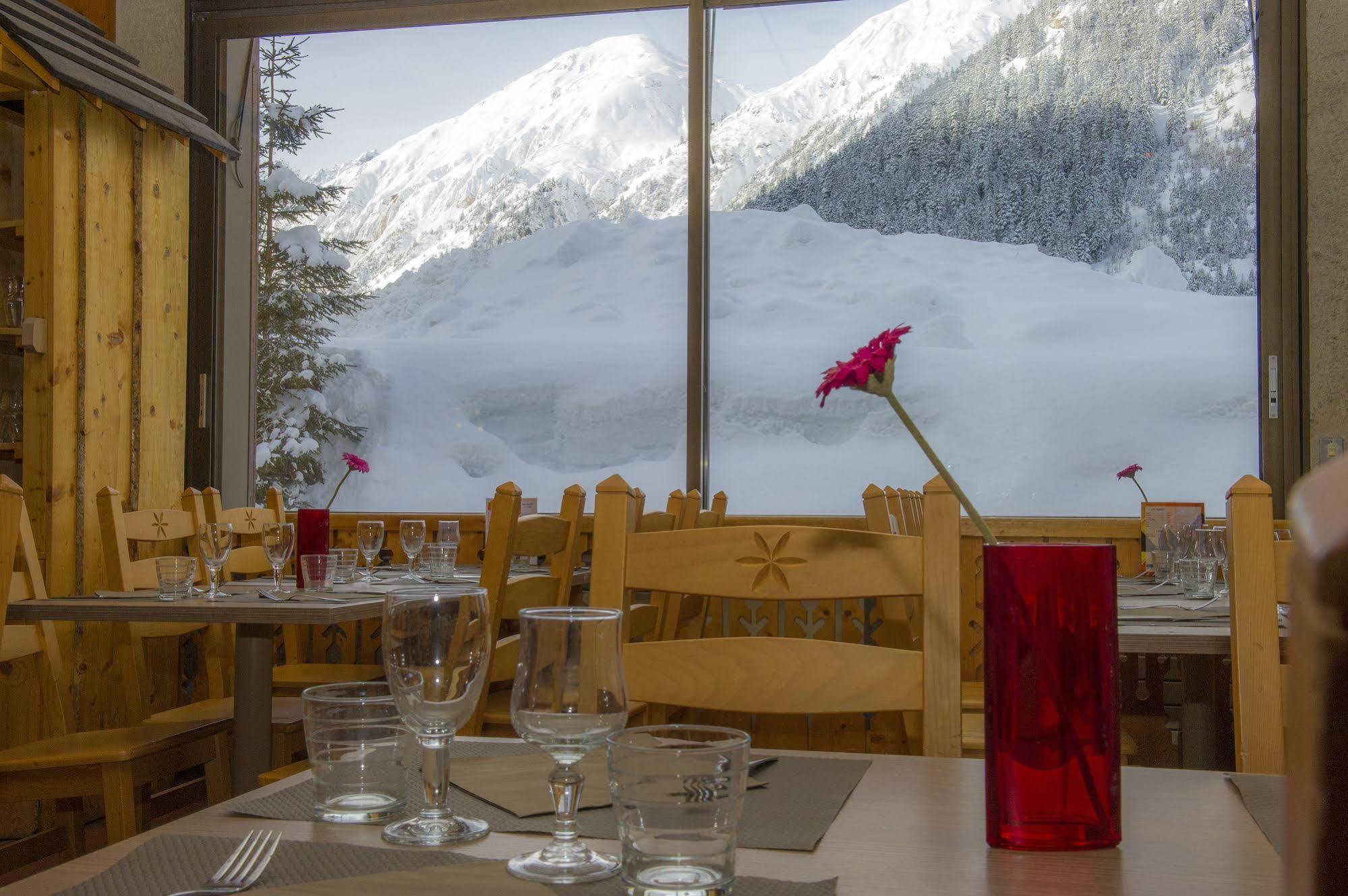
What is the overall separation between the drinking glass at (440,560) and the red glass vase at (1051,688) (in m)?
2.61

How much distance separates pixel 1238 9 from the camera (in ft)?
13.1

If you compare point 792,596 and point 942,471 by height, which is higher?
point 942,471

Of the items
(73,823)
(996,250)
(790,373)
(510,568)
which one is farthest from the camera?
(790,373)

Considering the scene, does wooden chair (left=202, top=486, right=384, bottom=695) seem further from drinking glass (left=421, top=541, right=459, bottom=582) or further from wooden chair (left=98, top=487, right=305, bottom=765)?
drinking glass (left=421, top=541, right=459, bottom=582)

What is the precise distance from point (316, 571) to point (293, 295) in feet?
7.55

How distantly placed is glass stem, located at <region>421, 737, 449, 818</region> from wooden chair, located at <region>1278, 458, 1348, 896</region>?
0.67 meters

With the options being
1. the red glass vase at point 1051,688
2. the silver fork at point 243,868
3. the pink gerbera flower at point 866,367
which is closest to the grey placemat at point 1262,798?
the red glass vase at point 1051,688

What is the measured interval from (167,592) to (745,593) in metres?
1.92

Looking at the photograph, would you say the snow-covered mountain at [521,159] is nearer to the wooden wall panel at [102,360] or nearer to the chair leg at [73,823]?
the wooden wall panel at [102,360]

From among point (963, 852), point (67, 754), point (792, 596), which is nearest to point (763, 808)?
point (963, 852)

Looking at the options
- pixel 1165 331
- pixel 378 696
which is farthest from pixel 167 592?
pixel 1165 331

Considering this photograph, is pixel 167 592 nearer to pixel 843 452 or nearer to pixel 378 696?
pixel 378 696

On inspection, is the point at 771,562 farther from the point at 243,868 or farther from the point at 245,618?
the point at 245,618

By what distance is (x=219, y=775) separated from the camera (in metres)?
2.85
